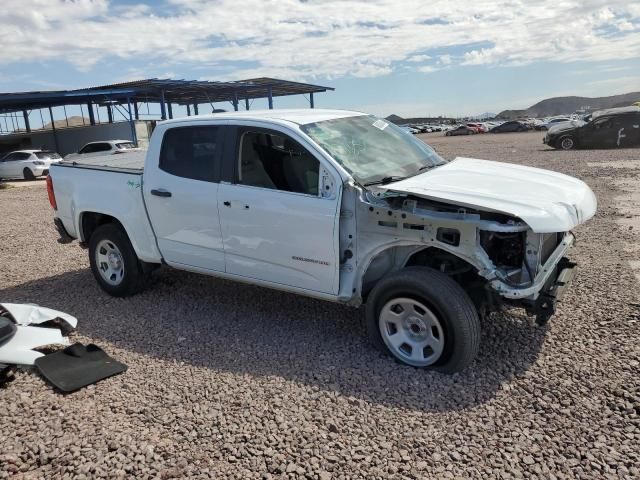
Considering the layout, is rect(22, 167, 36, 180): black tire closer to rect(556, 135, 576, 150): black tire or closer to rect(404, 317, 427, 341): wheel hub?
rect(556, 135, 576, 150): black tire

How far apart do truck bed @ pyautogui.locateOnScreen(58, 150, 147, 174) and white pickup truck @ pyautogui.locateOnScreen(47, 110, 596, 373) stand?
0.10 metres

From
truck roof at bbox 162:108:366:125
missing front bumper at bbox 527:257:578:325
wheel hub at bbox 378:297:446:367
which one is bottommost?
wheel hub at bbox 378:297:446:367

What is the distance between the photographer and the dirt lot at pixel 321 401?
297 cm

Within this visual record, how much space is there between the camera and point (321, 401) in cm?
359

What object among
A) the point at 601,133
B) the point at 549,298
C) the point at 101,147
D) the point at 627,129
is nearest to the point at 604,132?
the point at 601,133

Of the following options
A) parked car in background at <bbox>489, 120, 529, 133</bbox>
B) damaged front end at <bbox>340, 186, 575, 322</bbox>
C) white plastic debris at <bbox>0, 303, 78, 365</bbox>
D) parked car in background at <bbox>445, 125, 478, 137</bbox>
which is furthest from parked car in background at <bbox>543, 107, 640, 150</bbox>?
parked car in background at <bbox>445, 125, 478, 137</bbox>

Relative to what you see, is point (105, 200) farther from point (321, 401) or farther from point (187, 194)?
point (321, 401)

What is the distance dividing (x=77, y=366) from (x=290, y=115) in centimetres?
277

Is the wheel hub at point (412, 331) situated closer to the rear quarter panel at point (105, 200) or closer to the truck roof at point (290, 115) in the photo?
the truck roof at point (290, 115)

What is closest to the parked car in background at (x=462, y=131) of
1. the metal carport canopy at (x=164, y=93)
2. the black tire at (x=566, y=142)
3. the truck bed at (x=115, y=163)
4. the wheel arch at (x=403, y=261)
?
the metal carport canopy at (x=164, y=93)

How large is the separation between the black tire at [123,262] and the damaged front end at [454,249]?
265 cm

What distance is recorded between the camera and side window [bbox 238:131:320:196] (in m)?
4.39

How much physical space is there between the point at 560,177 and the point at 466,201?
5.43 feet

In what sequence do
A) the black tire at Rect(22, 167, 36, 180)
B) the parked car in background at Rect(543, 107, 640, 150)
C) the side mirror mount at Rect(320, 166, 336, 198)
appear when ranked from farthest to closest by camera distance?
the black tire at Rect(22, 167, 36, 180) → the parked car in background at Rect(543, 107, 640, 150) → the side mirror mount at Rect(320, 166, 336, 198)
